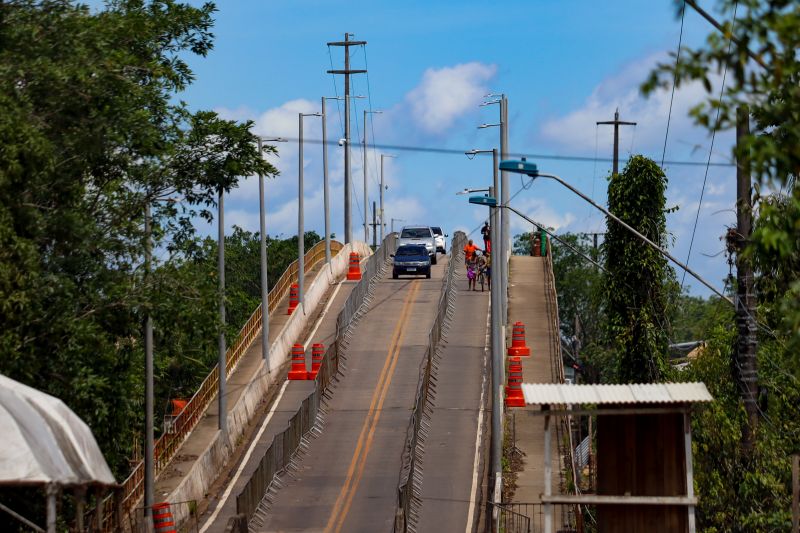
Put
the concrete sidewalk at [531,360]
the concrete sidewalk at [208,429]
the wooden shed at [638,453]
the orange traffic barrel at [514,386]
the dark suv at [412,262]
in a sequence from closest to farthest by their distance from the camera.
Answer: the wooden shed at [638,453]
the concrete sidewalk at [208,429]
the concrete sidewalk at [531,360]
the orange traffic barrel at [514,386]
the dark suv at [412,262]

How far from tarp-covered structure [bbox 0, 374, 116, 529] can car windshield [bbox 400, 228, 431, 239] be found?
6005 cm

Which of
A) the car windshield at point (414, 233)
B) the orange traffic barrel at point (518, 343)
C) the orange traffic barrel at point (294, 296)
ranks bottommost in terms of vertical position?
the orange traffic barrel at point (518, 343)

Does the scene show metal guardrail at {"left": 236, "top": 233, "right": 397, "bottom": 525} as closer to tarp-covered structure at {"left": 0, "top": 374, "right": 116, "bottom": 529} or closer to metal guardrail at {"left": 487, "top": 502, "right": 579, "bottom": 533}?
metal guardrail at {"left": 487, "top": 502, "right": 579, "bottom": 533}

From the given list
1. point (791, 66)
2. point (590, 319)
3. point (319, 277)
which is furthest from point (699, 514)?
point (590, 319)

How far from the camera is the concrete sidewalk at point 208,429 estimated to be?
35406mm

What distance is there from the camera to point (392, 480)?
1409 inches

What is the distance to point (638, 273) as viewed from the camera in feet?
123

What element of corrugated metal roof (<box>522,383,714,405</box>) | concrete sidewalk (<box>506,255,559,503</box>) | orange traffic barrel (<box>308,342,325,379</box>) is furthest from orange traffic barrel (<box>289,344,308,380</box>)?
corrugated metal roof (<box>522,383,714,405</box>)

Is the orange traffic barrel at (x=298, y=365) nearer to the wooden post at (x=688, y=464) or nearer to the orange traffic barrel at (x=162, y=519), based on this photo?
the orange traffic barrel at (x=162, y=519)

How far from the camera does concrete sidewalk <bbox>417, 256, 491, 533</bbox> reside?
3353 centimetres

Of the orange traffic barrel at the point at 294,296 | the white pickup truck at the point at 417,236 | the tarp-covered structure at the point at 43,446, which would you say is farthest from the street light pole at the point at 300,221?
the tarp-covered structure at the point at 43,446

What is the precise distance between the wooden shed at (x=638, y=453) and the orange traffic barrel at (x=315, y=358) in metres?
28.3

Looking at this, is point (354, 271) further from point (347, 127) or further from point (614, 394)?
point (614, 394)

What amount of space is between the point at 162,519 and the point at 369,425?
36.8 feet
